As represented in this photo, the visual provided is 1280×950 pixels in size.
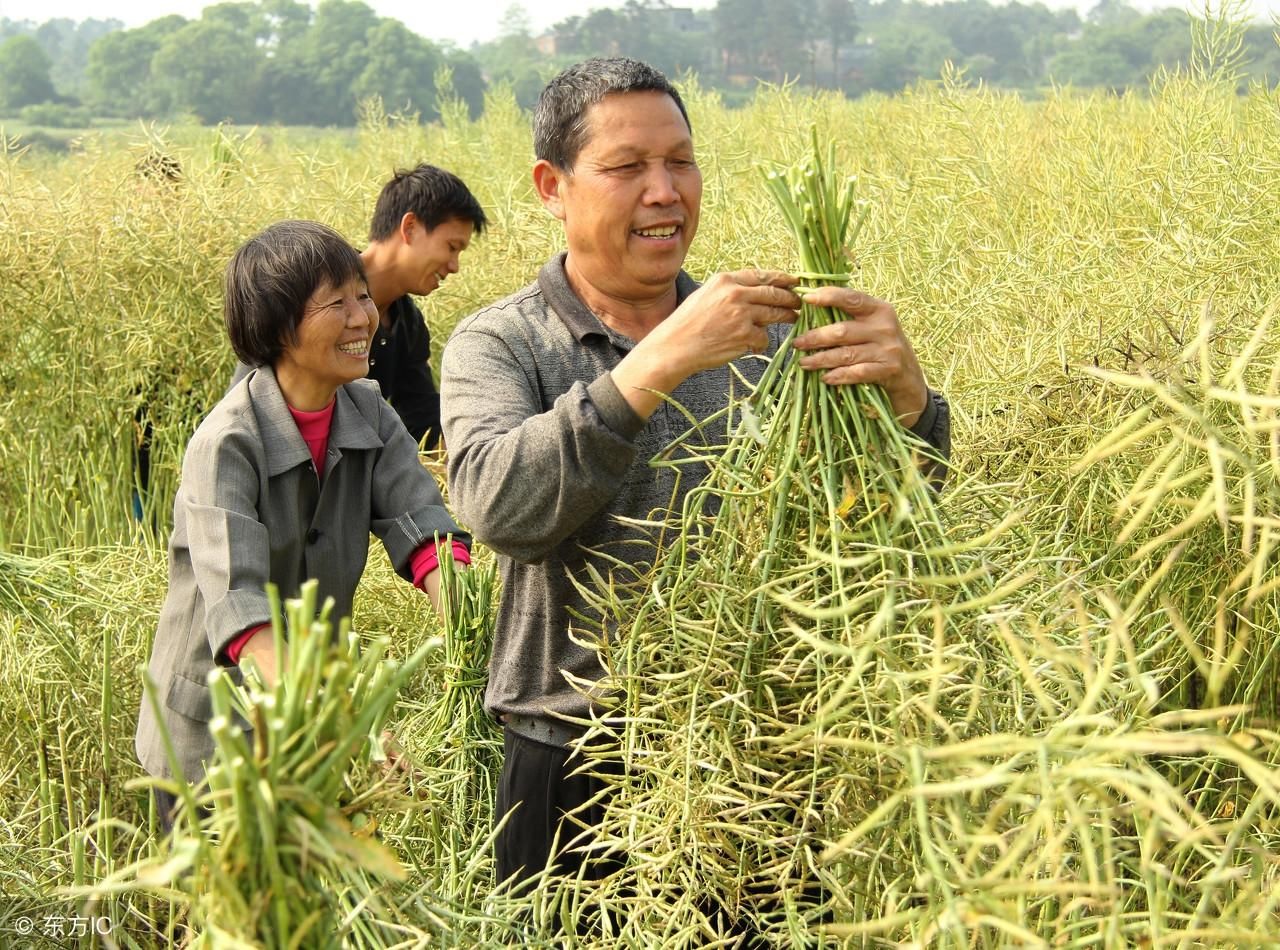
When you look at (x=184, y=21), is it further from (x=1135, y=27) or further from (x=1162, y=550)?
(x=1162, y=550)

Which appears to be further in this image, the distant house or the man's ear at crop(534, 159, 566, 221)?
the distant house

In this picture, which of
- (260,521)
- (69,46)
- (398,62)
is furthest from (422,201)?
(69,46)

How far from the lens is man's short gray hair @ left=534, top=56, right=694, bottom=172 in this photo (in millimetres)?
1996

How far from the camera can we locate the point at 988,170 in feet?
15.5

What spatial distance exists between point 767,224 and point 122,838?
258 cm

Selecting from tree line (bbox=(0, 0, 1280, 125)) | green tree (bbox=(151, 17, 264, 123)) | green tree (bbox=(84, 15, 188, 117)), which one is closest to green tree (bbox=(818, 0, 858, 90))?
tree line (bbox=(0, 0, 1280, 125))

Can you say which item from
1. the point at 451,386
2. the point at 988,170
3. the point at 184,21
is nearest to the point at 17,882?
the point at 451,386

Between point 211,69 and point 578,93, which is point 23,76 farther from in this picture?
point 578,93

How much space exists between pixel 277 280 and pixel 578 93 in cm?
67

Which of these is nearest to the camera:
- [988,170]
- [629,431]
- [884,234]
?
[629,431]

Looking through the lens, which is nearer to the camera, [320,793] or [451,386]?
[320,793]

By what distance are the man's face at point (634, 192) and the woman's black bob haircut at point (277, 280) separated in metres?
0.58

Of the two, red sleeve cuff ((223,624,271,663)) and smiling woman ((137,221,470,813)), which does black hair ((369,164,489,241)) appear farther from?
red sleeve cuff ((223,624,271,663))

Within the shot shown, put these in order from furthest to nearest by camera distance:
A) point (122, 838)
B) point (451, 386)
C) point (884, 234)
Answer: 1. point (884, 234)
2. point (122, 838)
3. point (451, 386)
